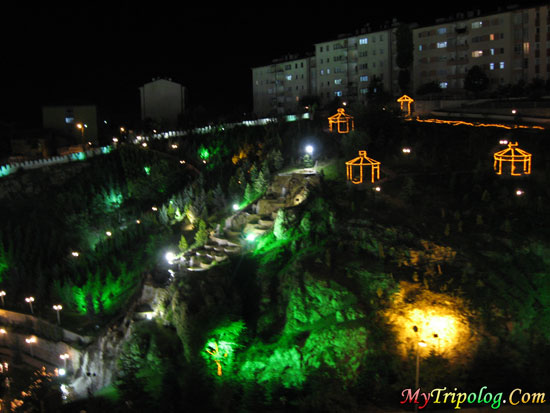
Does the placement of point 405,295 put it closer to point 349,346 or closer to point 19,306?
point 349,346

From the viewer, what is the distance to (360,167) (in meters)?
25.0

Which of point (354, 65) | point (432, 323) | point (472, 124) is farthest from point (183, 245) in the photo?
point (354, 65)

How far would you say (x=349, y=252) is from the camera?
64.8 ft

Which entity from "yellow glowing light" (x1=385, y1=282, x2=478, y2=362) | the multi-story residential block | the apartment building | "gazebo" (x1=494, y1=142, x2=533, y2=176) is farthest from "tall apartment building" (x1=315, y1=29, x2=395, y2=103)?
"yellow glowing light" (x1=385, y1=282, x2=478, y2=362)

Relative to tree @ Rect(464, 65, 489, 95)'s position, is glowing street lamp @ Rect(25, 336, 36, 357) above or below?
below

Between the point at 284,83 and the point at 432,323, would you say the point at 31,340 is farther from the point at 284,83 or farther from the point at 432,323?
the point at 284,83

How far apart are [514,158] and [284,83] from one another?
39.2 meters

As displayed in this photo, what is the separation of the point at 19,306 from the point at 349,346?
19081 mm

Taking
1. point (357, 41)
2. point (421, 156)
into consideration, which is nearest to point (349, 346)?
point (421, 156)

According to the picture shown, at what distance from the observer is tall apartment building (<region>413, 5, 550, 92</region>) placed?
42.7 metres

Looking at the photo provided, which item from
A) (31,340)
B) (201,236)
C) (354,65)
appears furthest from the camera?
(354,65)

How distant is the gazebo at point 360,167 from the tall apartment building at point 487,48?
2533 cm

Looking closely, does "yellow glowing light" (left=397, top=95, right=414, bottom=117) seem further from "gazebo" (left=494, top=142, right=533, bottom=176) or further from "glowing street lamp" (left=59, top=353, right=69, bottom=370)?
"glowing street lamp" (left=59, top=353, right=69, bottom=370)

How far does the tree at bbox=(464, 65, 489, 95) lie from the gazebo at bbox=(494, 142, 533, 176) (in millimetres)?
20596
